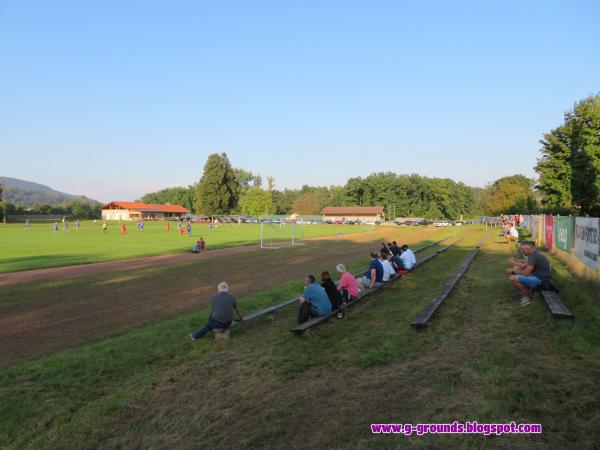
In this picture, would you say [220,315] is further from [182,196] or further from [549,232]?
[182,196]

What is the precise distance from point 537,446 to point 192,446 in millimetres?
3538

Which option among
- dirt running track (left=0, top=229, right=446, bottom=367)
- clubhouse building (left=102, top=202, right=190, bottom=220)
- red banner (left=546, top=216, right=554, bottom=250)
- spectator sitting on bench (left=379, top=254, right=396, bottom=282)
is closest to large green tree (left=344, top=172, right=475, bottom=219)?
clubhouse building (left=102, top=202, right=190, bottom=220)

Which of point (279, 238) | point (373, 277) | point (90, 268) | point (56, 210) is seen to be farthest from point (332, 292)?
point (56, 210)

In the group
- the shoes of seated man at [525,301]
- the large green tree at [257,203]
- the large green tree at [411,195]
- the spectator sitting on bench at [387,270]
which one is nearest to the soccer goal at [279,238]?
the spectator sitting on bench at [387,270]

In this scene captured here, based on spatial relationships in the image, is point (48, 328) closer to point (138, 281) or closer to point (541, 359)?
point (138, 281)

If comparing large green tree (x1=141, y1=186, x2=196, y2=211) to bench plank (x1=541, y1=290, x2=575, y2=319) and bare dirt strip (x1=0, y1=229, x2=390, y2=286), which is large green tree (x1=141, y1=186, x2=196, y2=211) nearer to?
bare dirt strip (x1=0, y1=229, x2=390, y2=286)

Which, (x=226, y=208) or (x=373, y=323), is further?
(x=226, y=208)

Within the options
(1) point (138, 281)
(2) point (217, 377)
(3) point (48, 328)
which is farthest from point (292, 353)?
(1) point (138, 281)

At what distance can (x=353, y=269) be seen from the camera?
70.0ft

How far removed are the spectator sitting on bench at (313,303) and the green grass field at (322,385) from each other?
0.46 meters

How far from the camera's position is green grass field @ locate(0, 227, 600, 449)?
487cm

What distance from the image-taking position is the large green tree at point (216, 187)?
4264 inches

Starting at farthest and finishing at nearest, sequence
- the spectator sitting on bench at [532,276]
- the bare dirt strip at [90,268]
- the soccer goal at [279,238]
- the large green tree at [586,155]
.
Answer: the soccer goal at [279,238]
the large green tree at [586,155]
the bare dirt strip at [90,268]
the spectator sitting on bench at [532,276]

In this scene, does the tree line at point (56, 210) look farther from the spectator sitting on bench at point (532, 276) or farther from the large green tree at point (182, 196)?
the spectator sitting on bench at point (532, 276)
